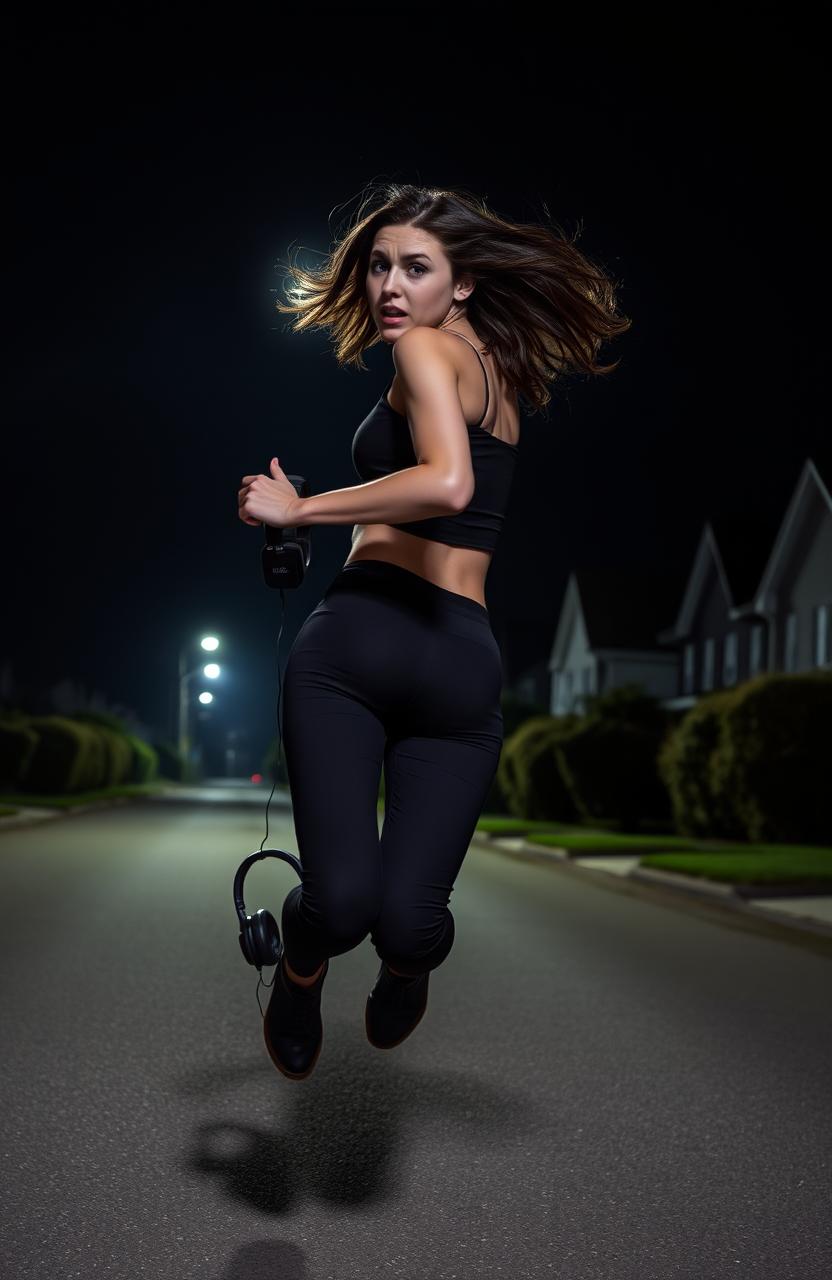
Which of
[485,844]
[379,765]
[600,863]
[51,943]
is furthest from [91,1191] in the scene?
[485,844]

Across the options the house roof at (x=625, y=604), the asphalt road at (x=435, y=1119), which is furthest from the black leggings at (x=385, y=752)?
the house roof at (x=625, y=604)

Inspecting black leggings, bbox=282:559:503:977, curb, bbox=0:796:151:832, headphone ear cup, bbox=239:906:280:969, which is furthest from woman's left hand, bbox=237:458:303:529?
curb, bbox=0:796:151:832

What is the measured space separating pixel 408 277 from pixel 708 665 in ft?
125

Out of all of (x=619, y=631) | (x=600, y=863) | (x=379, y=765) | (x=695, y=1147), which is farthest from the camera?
(x=619, y=631)

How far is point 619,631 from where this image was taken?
49406 millimetres

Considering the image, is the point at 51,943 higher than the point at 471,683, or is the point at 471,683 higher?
the point at 471,683

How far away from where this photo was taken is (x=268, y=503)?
356 centimetres

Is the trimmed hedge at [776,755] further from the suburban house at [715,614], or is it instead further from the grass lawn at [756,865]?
the suburban house at [715,614]

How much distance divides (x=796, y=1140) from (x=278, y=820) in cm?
2975

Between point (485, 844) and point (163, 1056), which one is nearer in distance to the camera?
point (163, 1056)

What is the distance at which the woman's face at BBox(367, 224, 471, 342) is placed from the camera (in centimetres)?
388

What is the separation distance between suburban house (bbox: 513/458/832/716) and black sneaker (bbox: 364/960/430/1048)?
2776 centimetres

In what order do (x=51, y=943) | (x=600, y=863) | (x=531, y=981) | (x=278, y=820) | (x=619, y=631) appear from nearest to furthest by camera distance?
(x=531, y=981)
(x=51, y=943)
(x=600, y=863)
(x=278, y=820)
(x=619, y=631)

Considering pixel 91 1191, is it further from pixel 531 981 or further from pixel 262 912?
pixel 531 981
